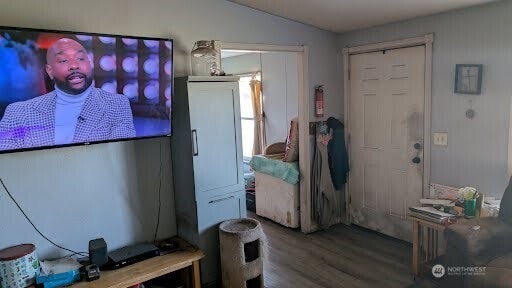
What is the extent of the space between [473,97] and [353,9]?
1214mm

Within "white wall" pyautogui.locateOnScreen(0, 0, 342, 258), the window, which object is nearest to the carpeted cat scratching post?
"white wall" pyautogui.locateOnScreen(0, 0, 342, 258)

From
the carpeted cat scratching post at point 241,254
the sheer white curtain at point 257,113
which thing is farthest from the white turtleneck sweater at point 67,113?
the sheer white curtain at point 257,113

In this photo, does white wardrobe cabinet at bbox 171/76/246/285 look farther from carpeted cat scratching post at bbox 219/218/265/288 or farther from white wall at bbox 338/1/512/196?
white wall at bbox 338/1/512/196

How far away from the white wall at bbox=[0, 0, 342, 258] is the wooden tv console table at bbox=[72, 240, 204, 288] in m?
0.37

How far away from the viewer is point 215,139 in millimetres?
2895

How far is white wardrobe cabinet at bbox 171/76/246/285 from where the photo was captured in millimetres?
2781

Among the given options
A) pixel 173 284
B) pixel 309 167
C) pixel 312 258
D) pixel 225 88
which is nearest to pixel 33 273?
pixel 173 284

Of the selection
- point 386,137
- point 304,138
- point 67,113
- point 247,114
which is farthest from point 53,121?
point 247,114

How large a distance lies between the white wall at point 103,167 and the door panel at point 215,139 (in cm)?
36

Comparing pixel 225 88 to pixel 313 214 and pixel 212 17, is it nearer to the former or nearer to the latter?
pixel 212 17

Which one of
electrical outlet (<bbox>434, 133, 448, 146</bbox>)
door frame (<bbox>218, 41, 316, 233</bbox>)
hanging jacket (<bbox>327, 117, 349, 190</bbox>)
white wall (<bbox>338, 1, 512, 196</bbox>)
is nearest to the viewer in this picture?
white wall (<bbox>338, 1, 512, 196</bbox>)

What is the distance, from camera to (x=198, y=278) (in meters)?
2.74

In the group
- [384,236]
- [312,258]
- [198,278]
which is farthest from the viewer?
[384,236]

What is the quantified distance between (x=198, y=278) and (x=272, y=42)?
218 cm
